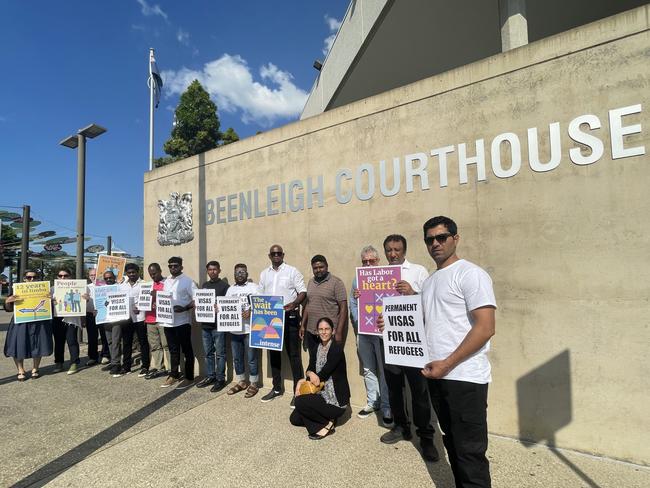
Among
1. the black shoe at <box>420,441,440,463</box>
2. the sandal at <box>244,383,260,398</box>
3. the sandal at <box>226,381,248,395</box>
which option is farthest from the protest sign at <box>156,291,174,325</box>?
the black shoe at <box>420,441,440,463</box>

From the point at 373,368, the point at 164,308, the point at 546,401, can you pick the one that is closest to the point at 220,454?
the point at 373,368

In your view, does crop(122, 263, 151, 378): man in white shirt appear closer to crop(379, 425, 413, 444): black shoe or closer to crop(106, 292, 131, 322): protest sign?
crop(106, 292, 131, 322): protest sign

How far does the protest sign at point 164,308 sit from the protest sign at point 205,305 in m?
0.43

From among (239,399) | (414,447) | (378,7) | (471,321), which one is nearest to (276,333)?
(239,399)

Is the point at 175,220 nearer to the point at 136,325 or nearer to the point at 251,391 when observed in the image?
the point at 136,325

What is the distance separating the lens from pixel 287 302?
199 inches

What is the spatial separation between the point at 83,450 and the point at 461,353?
3.87 meters

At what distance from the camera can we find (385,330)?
312cm

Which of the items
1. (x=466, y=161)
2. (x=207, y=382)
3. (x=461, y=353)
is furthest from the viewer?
(x=207, y=382)

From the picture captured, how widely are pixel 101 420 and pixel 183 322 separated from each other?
5.45ft

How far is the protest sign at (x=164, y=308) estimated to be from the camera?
5.77 meters

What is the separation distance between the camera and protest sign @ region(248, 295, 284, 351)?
491 centimetres

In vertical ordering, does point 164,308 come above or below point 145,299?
below

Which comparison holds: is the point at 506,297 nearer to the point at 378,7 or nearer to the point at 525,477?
the point at 525,477
